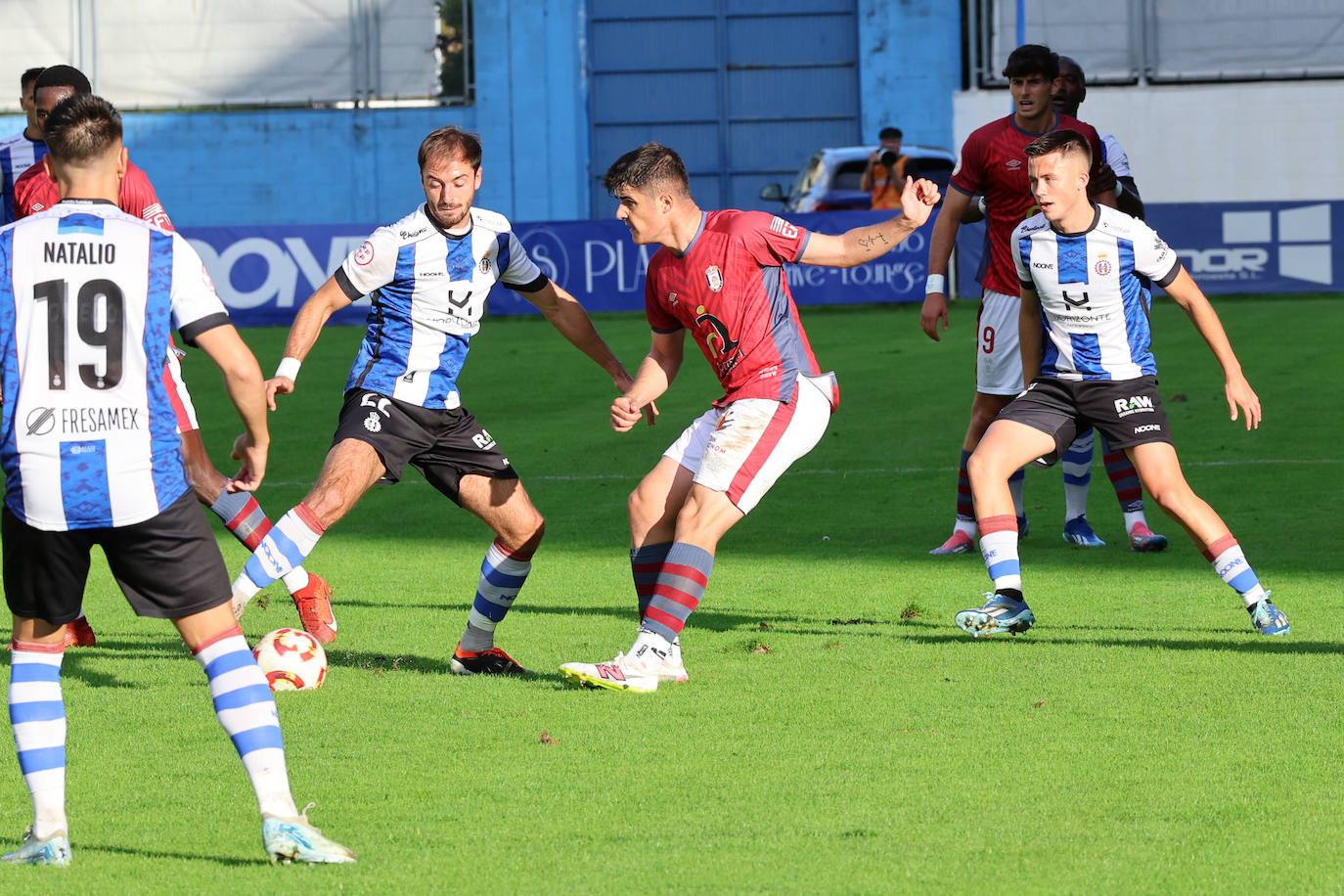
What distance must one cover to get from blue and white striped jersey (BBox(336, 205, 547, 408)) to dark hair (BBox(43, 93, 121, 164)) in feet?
7.33

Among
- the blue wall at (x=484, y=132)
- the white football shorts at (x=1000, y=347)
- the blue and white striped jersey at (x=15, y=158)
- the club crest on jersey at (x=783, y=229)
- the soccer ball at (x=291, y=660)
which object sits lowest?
the soccer ball at (x=291, y=660)

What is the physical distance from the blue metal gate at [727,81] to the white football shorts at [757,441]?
30.2 m

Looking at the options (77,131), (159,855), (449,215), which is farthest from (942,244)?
(159,855)

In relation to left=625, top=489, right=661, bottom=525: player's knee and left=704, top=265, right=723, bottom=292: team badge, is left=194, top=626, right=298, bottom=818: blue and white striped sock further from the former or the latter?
left=704, top=265, right=723, bottom=292: team badge

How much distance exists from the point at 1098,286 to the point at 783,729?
7.71ft

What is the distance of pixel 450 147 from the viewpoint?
605cm

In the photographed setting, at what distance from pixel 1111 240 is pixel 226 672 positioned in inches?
155

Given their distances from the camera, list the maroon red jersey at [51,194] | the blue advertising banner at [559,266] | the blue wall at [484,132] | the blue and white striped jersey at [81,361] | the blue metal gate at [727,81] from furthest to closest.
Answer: the blue metal gate at [727,81] → the blue wall at [484,132] → the blue advertising banner at [559,266] → the maroon red jersey at [51,194] → the blue and white striped jersey at [81,361]

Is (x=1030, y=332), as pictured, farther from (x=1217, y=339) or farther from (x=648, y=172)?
(x=648, y=172)

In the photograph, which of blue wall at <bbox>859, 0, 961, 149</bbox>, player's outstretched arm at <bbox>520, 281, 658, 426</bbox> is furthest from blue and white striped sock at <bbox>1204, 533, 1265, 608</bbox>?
blue wall at <bbox>859, 0, 961, 149</bbox>

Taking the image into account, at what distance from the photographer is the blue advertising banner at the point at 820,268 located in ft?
77.0

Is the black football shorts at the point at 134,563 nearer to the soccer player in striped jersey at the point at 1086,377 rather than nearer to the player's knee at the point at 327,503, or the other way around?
the player's knee at the point at 327,503

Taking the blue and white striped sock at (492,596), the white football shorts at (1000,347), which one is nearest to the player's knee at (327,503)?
the blue and white striped sock at (492,596)

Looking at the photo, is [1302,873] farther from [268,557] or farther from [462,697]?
[268,557]
